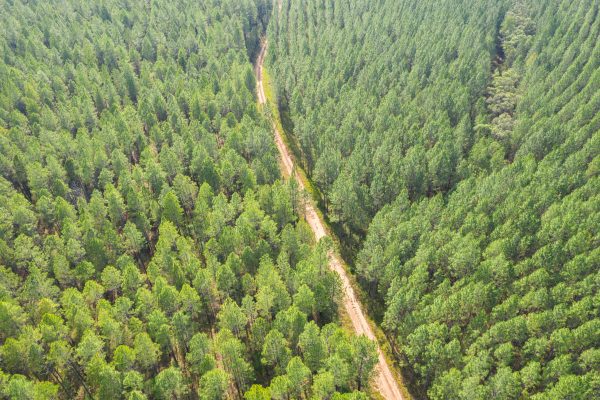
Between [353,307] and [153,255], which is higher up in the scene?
[153,255]

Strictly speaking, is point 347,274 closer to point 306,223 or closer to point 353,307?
point 353,307

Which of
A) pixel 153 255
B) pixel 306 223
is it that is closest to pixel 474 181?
pixel 306 223

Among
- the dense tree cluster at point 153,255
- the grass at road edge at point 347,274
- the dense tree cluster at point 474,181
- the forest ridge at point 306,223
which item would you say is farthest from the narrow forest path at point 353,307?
the dense tree cluster at point 153,255

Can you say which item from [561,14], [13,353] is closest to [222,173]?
[13,353]

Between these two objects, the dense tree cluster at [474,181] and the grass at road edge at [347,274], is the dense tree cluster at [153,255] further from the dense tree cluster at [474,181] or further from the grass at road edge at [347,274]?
the dense tree cluster at [474,181]

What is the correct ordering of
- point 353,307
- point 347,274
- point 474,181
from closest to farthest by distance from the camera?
point 353,307 → point 347,274 → point 474,181

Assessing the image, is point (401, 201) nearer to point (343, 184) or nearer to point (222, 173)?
point (343, 184)

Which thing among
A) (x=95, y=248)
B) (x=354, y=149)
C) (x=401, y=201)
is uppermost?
(x=354, y=149)
